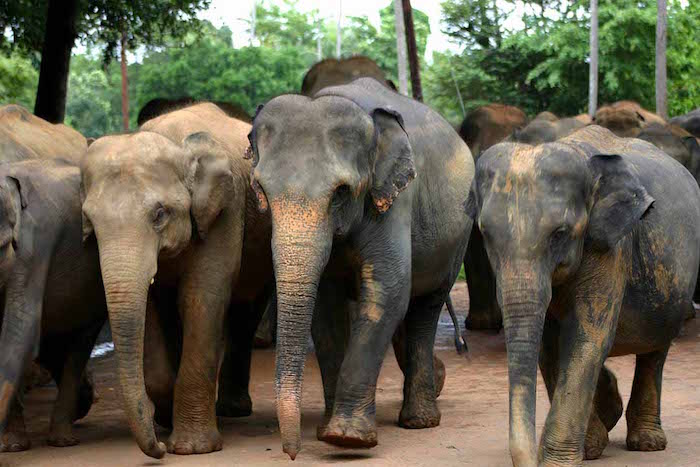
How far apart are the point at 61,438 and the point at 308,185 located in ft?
7.52

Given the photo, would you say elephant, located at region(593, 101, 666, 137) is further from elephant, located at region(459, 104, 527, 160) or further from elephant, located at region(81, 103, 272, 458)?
elephant, located at region(81, 103, 272, 458)

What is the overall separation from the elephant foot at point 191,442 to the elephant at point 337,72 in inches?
223

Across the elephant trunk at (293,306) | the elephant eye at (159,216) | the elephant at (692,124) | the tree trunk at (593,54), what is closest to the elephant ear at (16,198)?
the elephant eye at (159,216)

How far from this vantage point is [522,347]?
6.48m

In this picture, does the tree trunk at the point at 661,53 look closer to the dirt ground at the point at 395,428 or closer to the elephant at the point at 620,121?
the elephant at the point at 620,121

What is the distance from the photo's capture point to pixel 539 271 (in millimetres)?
6543

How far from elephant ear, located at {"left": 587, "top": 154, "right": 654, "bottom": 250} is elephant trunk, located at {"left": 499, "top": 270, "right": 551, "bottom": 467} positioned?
54 cm

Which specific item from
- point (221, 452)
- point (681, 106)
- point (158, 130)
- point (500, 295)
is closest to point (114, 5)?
point (158, 130)

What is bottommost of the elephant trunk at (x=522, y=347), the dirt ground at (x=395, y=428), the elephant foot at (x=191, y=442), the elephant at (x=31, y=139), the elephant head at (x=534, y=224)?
the dirt ground at (x=395, y=428)

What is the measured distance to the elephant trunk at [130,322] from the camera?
727 cm

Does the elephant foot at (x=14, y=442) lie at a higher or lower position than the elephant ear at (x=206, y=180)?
lower

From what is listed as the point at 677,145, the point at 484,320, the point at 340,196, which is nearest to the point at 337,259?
the point at 340,196

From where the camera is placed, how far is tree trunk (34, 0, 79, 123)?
17.0 meters

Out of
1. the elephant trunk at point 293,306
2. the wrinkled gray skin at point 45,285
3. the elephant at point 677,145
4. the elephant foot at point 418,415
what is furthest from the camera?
the elephant at point 677,145
